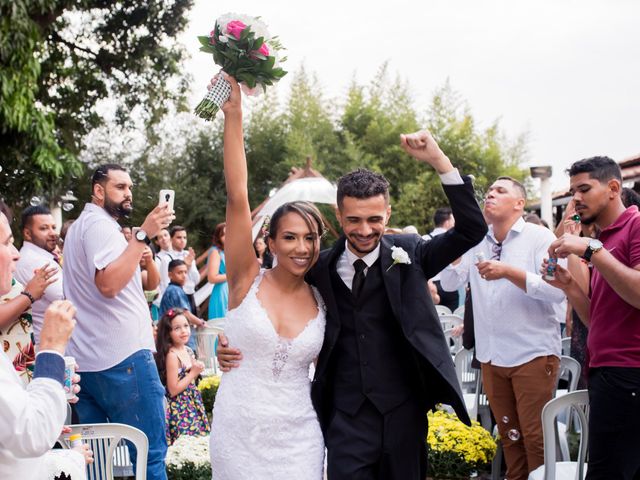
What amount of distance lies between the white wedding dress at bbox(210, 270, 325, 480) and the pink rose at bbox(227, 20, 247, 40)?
1.17m

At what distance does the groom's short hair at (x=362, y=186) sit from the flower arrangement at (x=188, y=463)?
265 cm

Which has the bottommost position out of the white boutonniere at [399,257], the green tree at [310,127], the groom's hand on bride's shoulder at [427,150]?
the white boutonniere at [399,257]

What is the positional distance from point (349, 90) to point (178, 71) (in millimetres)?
8030

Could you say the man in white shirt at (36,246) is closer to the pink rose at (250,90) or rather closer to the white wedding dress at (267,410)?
the white wedding dress at (267,410)

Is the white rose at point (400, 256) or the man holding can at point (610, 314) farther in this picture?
the man holding can at point (610, 314)

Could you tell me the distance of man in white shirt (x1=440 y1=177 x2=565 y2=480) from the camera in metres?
4.91

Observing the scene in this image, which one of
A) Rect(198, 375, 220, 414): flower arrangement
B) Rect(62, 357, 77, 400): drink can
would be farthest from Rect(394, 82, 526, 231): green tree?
Rect(62, 357, 77, 400): drink can

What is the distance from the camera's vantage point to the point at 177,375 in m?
5.88

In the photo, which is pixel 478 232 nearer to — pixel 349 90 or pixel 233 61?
pixel 233 61

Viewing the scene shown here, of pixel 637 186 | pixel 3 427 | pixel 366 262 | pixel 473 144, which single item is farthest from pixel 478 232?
pixel 473 144

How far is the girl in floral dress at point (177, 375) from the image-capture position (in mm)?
5855

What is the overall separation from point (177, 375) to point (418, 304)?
332cm

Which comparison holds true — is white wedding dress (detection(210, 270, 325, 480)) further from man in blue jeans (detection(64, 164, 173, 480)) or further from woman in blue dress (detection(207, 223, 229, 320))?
woman in blue dress (detection(207, 223, 229, 320))

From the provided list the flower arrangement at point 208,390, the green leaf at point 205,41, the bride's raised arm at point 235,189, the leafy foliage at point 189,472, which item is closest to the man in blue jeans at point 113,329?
the leafy foliage at point 189,472
